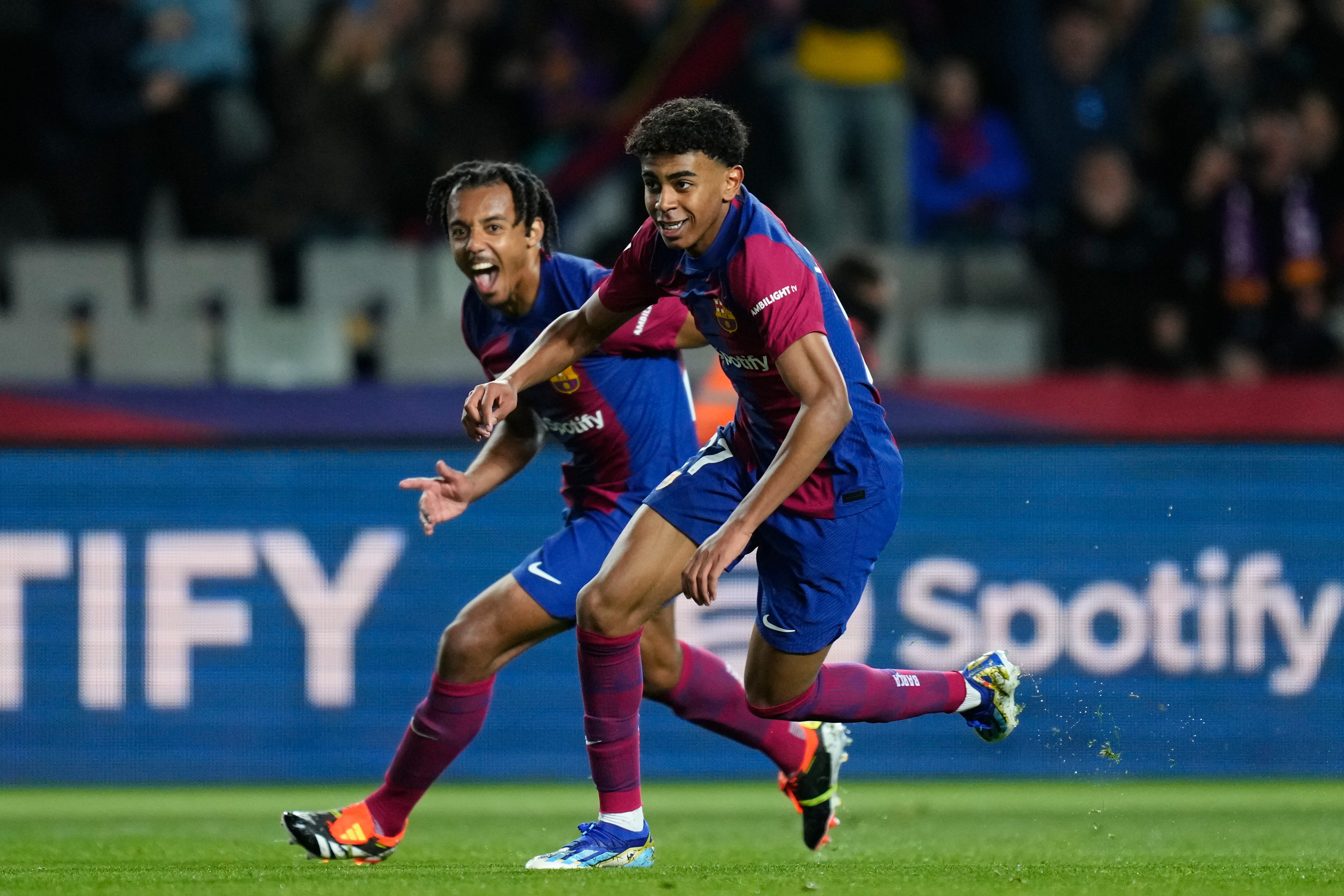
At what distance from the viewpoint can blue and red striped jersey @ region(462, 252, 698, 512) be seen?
5.51m

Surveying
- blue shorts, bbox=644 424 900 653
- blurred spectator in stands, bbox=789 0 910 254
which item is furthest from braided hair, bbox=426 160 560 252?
blurred spectator in stands, bbox=789 0 910 254

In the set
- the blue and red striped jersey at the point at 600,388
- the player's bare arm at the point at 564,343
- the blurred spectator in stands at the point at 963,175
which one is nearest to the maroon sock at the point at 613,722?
the blue and red striped jersey at the point at 600,388

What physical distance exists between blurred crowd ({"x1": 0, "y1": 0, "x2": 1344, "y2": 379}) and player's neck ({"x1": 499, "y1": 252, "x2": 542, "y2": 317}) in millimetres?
4927

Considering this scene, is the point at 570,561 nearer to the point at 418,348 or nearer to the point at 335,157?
the point at 418,348

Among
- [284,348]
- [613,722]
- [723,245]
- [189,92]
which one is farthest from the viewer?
[189,92]

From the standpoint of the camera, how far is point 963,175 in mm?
10656

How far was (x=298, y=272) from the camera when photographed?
33.5 ft

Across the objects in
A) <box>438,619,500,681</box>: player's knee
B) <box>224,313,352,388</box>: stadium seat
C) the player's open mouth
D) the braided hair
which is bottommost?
<box>438,619,500,681</box>: player's knee

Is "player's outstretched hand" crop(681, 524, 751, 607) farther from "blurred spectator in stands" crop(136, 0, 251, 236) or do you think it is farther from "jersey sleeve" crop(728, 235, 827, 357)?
"blurred spectator in stands" crop(136, 0, 251, 236)

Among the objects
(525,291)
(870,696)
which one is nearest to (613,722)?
(870,696)

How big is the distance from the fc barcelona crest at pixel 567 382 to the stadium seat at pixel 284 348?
13.6 feet

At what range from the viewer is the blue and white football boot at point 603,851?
5078 millimetres

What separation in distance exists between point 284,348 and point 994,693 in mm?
5046

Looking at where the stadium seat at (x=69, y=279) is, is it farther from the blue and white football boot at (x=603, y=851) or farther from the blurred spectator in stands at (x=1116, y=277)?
the blue and white football boot at (x=603, y=851)
